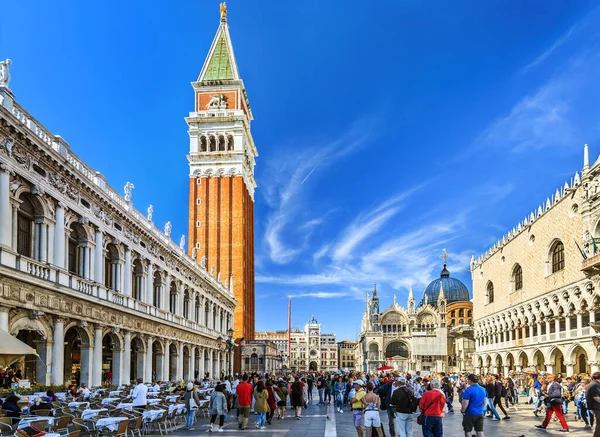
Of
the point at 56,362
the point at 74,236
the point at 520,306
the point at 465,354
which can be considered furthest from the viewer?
the point at 465,354

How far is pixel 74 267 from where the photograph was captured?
28656 mm

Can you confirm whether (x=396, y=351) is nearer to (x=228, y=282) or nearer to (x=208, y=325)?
(x=228, y=282)

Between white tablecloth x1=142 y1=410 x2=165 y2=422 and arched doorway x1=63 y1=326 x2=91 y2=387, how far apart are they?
1138cm

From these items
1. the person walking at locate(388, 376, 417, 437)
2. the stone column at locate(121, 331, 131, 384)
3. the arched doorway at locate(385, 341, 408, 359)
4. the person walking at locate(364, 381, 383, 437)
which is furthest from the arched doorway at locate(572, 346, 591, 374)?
the arched doorway at locate(385, 341, 408, 359)

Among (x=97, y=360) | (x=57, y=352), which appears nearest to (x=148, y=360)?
(x=97, y=360)

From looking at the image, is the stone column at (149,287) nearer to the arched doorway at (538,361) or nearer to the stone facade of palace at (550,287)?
the stone facade of palace at (550,287)

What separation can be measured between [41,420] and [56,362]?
11941mm

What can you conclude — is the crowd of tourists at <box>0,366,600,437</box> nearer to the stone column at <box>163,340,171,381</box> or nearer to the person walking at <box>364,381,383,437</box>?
the person walking at <box>364,381,383,437</box>

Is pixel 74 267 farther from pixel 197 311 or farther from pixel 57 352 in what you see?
pixel 197 311

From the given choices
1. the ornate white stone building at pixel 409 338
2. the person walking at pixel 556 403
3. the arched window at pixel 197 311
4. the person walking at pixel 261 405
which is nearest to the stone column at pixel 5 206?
the person walking at pixel 261 405

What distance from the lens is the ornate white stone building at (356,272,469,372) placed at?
105m

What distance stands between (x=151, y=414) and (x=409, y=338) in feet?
322

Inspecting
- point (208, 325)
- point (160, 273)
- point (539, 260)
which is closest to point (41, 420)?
point (160, 273)

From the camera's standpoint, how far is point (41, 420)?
523 inches
